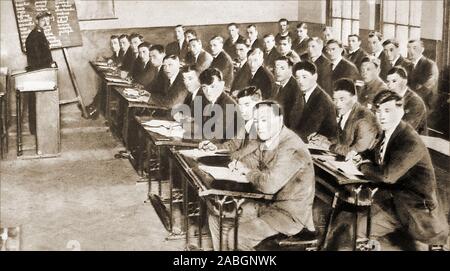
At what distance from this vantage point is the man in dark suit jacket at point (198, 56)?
6066 mm

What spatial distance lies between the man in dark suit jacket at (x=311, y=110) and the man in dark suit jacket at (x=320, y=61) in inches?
32.6

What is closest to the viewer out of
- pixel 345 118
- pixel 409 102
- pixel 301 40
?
pixel 345 118

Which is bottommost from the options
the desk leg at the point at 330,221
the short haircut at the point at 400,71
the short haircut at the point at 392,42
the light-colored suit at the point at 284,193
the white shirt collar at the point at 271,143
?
the desk leg at the point at 330,221

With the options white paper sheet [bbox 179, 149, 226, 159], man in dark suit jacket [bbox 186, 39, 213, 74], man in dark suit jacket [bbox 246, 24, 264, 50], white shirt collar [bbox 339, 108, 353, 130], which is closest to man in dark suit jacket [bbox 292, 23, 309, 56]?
man in dark suit jacket [bbox 246, 24, 264, 50]

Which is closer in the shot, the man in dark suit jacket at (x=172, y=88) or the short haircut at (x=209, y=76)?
the short haircut at (x=209, y=76)

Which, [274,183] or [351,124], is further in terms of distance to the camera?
[351,124]

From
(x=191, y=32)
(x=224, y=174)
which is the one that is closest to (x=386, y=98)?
(x=224, y=174)

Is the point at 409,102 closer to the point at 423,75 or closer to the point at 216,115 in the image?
the point at 423,75

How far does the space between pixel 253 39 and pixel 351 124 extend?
1871 millimetres

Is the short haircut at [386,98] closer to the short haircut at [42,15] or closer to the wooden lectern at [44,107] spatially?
the wooden lectern at [44,107]

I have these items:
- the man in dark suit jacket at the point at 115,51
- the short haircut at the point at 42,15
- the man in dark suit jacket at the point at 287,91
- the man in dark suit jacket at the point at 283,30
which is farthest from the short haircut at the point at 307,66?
the short haircut at the point at 42,15

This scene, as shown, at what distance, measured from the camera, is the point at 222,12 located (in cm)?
559

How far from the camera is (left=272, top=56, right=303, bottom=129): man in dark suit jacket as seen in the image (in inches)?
191

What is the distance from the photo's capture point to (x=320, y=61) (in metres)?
5.71
